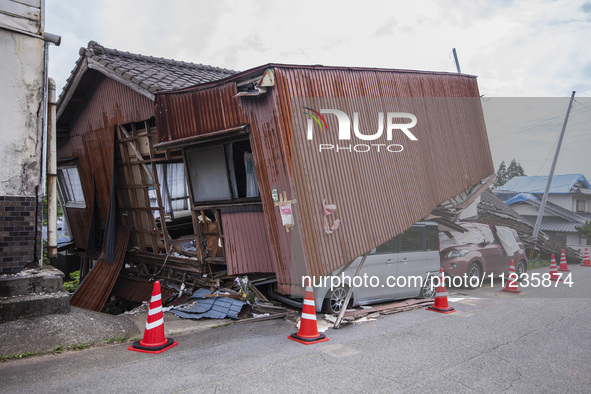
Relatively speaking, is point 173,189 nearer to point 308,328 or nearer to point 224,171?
point 224,171

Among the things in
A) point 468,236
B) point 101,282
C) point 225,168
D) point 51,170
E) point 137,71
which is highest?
point 137,71

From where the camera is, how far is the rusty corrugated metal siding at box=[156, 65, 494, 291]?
6.81m

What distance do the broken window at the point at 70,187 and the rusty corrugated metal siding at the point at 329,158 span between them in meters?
7.04

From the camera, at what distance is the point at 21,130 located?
244 inches

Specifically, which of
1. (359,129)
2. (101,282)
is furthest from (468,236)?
(101,282)

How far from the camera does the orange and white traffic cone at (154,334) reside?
5566 mm

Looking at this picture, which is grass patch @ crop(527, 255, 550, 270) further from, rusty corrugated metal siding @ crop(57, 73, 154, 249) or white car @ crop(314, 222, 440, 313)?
rusty corrugated metal siding @ crop(57, 73, 154, 249)

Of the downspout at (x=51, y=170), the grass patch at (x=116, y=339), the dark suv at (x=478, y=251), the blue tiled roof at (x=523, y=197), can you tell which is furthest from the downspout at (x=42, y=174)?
the blue tiled roof at (x=523, y=197)

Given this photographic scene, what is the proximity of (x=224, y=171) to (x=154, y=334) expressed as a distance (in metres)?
3.80

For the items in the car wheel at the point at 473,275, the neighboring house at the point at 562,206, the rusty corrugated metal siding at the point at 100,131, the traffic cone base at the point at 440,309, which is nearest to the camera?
the traffic cone base at the point at 440,309

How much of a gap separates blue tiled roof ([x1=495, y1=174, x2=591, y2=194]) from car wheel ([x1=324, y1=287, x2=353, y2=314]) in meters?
30.3

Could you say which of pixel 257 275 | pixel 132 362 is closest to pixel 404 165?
pixel 257 275

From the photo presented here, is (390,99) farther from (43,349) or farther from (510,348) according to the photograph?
(43,349)

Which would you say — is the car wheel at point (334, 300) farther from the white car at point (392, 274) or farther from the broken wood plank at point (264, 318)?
the broken wood plank at point (264, 318)
